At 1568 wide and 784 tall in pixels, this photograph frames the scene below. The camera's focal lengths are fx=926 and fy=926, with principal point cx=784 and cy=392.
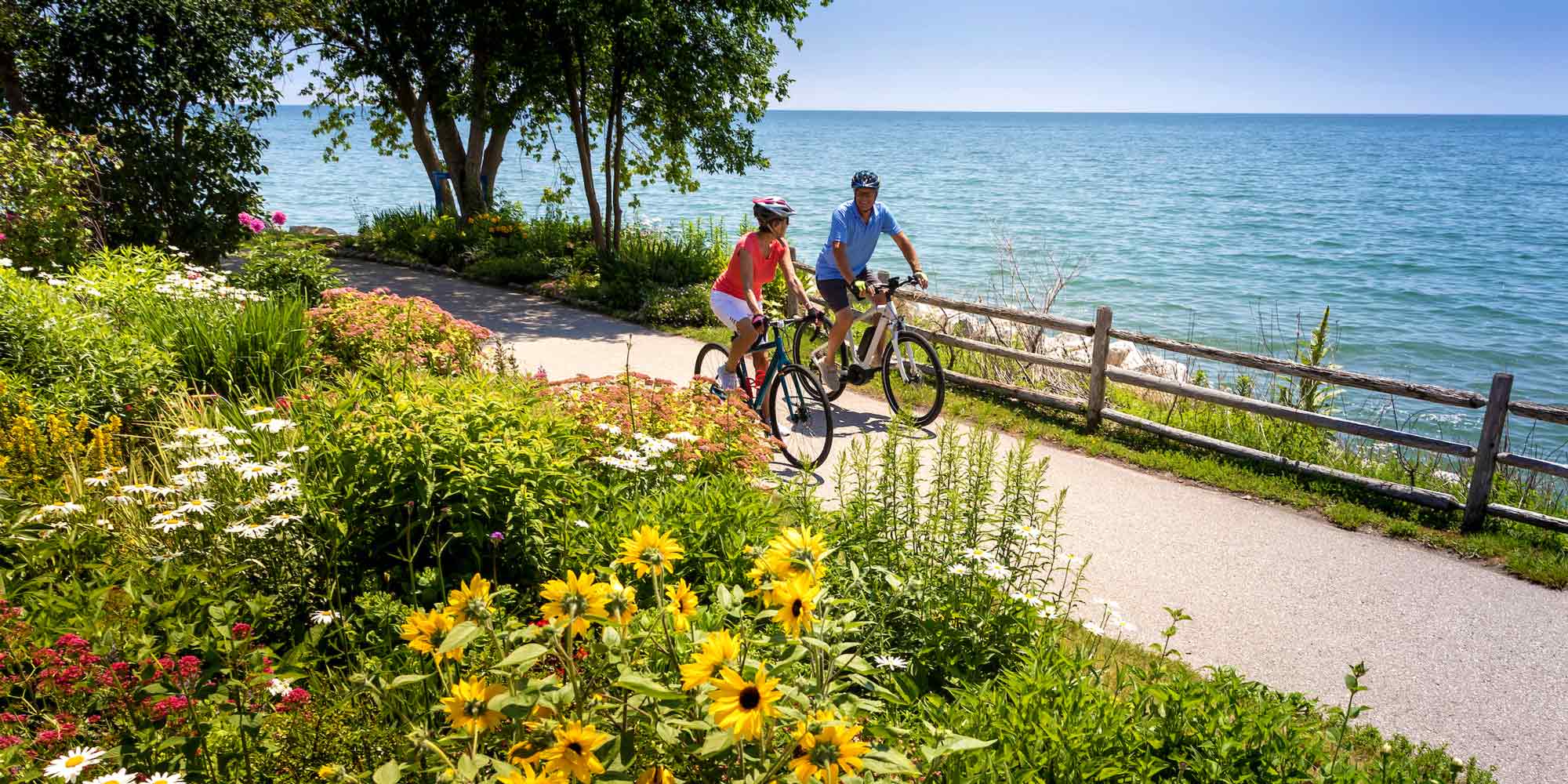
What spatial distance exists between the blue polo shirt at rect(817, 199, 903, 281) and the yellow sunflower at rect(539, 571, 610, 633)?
6.64m

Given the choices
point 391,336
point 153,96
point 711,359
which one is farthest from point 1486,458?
point 153,96

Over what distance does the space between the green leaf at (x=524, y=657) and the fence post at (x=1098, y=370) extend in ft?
23.9

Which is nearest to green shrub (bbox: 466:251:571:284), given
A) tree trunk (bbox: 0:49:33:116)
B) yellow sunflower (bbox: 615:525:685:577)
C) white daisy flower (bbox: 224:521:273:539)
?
tree trunk (bbox: 0:49:33:116)

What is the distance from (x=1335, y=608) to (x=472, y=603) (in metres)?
5.31

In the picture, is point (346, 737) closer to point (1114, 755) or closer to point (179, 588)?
point (179, 588)

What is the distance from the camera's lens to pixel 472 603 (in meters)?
2.06

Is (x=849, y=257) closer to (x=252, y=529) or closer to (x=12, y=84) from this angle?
(x=252, y=529)

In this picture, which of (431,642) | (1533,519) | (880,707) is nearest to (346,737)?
(431,642)

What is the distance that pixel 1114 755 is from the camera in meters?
2.93

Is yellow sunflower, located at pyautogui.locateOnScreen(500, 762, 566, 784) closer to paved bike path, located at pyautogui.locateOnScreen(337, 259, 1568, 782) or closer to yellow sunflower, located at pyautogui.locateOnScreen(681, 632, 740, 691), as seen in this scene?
yellow sunflower, located at pyautogui.locateOnScreen(681, 632, 740, 691)

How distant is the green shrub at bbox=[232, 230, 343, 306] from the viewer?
8.94 m

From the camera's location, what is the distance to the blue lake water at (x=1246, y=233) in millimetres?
21969

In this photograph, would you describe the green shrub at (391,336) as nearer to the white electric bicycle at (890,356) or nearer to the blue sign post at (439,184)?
the white electric bicycle at (890,356)

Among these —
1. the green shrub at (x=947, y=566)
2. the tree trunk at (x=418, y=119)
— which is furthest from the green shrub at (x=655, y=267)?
the green shrub at (x=947, y=566)
